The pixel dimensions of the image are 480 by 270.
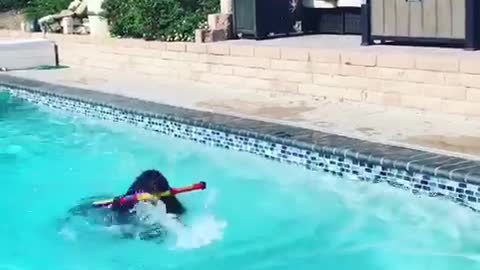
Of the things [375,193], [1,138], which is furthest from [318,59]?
[1,138]

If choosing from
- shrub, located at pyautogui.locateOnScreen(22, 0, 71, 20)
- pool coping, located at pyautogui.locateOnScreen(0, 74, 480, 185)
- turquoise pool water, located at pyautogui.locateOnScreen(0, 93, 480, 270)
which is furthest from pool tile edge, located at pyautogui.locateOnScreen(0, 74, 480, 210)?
shrub, located at pyautogui.locateOnScreen(22, 0, 71, 20)

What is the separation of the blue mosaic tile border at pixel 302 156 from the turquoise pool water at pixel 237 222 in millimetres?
86

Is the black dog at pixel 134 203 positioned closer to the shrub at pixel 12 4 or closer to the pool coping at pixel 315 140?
the pool coping at pixel 315 140

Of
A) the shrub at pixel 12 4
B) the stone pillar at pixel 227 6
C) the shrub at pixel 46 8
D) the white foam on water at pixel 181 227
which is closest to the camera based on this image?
the white foam on water at pixel 181 227

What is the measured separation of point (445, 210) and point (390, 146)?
3.02 ft

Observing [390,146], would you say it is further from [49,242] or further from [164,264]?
[49,242]

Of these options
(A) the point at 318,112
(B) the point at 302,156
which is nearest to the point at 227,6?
(A) the point at 318,112

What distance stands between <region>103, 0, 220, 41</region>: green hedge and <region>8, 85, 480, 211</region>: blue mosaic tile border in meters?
2.45

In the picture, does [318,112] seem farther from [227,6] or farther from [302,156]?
[227,6]

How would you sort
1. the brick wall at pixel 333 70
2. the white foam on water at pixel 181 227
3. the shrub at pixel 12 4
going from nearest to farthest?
1. the white foam on water at pixel 181 227
2. the brick wall at pixel 333 70
3. the shrub at pixel 12 4

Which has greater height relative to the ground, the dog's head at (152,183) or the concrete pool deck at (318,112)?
the concrete pool deck at (318,112)

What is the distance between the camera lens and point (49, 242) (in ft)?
24.5

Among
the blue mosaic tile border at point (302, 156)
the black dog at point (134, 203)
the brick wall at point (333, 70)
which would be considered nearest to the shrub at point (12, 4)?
the brick wall at point (333, 70)

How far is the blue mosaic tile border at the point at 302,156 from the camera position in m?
6.73
